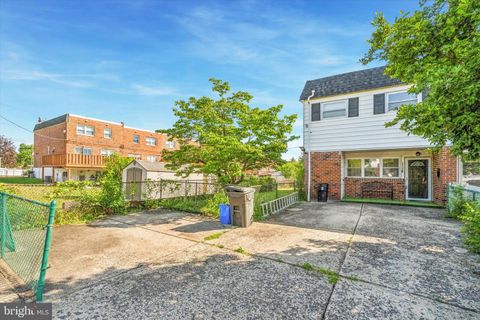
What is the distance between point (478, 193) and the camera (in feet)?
20.3

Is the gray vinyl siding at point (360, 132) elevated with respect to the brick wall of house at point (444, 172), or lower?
elevated

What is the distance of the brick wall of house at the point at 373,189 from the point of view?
11.5 metres

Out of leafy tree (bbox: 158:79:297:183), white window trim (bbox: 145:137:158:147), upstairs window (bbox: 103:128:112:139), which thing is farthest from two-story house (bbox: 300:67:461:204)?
white window trim (bbox: 145:137:158:147)

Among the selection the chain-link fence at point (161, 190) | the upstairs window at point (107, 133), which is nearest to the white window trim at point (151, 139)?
the upstairs window at point (107, 133)

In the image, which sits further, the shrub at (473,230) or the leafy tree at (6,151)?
the leafy tree at (6,151)

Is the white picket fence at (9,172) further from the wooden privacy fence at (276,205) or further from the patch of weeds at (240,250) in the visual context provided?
the patch of weeds at (240,250)

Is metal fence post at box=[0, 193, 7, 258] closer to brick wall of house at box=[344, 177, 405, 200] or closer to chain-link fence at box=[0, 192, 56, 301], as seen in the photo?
chain-link fence at box=[0, 192, 56, 301]

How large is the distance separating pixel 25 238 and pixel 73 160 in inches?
797

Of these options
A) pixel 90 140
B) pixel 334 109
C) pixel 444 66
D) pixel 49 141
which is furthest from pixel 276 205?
pixel 49 141

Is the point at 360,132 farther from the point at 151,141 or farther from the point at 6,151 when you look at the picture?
the point at 6,151

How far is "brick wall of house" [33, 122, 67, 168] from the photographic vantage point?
74.9ft

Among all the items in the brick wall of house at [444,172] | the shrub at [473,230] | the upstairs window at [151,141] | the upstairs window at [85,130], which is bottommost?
the shrub at [473,230]

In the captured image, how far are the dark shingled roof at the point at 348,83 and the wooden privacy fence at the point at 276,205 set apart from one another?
5.91m

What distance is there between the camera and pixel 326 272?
3.63 metres
